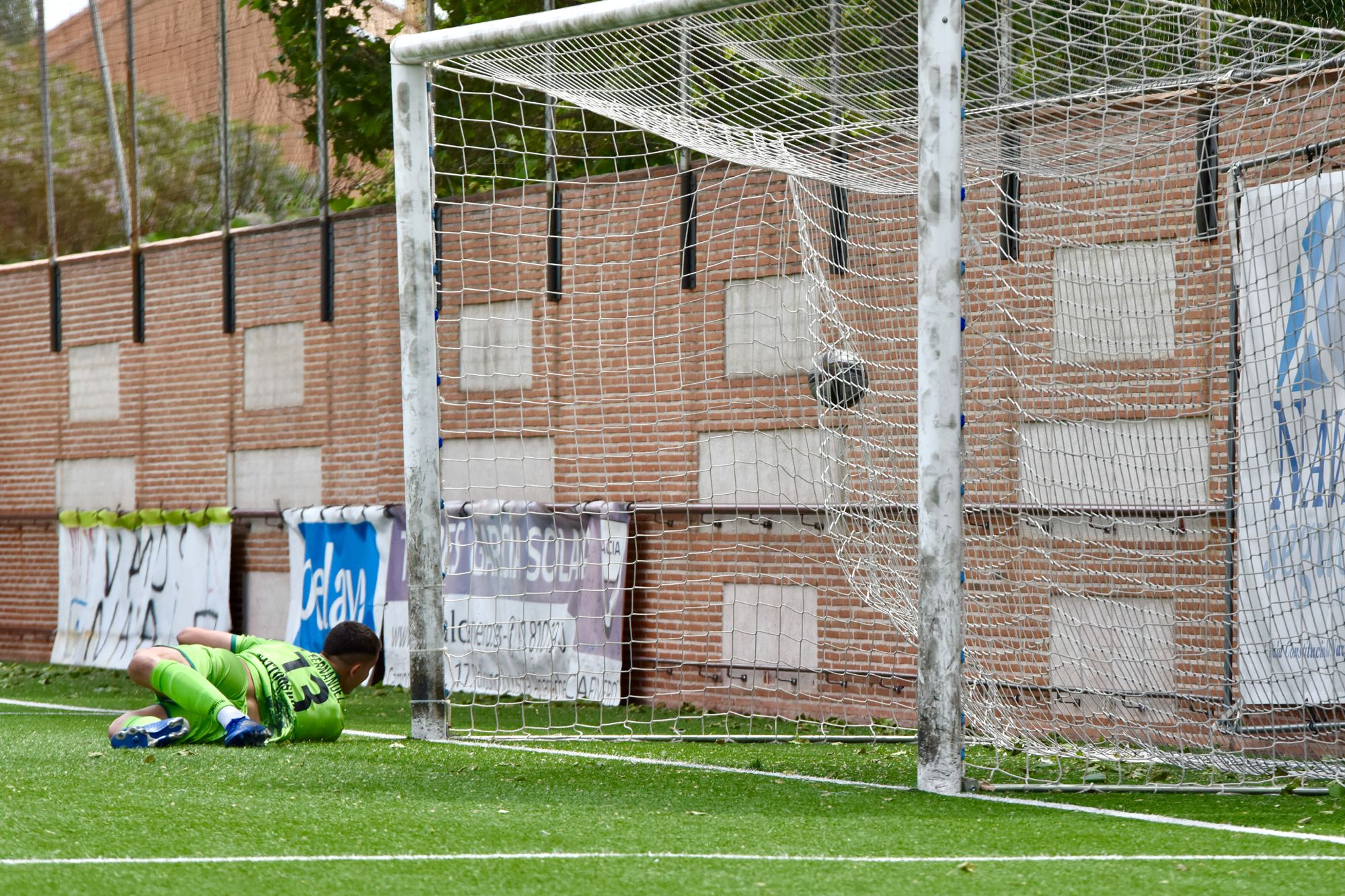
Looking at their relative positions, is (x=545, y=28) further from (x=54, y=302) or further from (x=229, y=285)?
(x=54, y=302)

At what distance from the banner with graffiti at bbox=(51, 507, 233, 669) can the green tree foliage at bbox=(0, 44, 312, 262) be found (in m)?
3.24

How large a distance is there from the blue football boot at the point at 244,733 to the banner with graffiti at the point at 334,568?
5.43 metres

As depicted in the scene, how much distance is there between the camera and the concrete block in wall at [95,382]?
16234 millimetres

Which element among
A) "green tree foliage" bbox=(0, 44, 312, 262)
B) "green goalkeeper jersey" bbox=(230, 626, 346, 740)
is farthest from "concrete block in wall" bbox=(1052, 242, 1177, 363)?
"green tree foliage" bbox=(0, 44, 312, 262)

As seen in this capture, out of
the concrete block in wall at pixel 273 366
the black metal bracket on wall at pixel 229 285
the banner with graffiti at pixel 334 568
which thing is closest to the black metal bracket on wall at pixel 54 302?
the black metal bracket on wall at pixel 229 285

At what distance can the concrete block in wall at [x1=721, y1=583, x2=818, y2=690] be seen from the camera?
10492mm

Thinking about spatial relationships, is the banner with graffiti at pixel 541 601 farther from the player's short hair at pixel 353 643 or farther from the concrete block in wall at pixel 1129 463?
the concrete block in wall at pixel 1129 463

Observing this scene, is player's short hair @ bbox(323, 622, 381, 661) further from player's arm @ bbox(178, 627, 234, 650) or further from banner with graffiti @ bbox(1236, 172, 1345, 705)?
banner with graffiti @ bbox(1236, 172, 1345, 705)

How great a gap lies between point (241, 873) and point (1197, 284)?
6.29 meters

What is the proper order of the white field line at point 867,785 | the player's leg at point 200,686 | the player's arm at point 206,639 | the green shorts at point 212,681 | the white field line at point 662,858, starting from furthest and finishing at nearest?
the player's arm at point 206,639 < the green shorts at point 212,681 < the player's leg at point 200,686 < the white field line at point 867,785 < the white field line at point 662,858

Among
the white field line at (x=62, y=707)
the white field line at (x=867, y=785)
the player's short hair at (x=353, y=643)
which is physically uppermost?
the player's short hair at (x=353, y=643)

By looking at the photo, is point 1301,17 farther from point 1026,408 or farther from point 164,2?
point 164,2

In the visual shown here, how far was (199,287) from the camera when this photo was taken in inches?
611

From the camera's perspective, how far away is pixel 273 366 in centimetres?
1481
